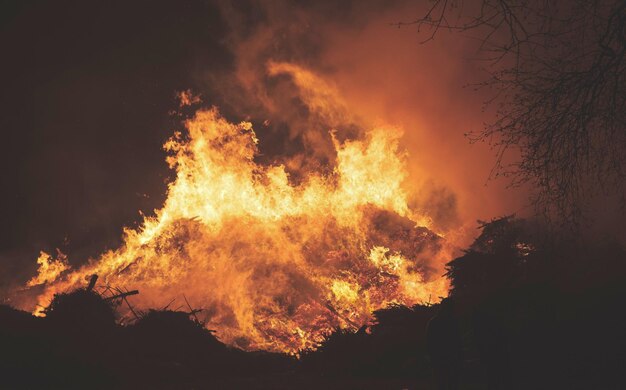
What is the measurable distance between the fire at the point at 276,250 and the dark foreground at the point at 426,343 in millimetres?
10489

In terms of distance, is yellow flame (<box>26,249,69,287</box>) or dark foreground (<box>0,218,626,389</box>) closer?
dark foreground (<box>0,218,626,389</box>)

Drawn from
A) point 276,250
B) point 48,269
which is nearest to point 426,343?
point 276,250

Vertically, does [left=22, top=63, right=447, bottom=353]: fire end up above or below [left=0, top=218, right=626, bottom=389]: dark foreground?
above

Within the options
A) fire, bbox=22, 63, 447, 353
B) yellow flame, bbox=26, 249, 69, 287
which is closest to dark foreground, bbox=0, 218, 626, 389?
fire, bbox=22, 63, 447, 353

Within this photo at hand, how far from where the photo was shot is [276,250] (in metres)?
29.9

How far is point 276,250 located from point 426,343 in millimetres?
24861

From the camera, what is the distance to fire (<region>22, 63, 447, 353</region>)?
2586 cm

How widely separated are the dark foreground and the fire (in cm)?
1049

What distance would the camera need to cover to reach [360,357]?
11023 mm

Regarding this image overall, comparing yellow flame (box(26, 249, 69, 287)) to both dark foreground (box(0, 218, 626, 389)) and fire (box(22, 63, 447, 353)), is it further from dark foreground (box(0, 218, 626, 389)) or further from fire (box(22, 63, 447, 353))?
dark foreground (box(0, 218, 626, 389))

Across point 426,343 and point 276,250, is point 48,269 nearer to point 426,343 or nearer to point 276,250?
point 276,250

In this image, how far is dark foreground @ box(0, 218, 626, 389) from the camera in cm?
650

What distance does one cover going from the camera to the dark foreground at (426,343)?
650 centimetres

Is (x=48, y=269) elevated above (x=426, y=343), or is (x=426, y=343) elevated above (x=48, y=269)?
(x=48, y=269)
